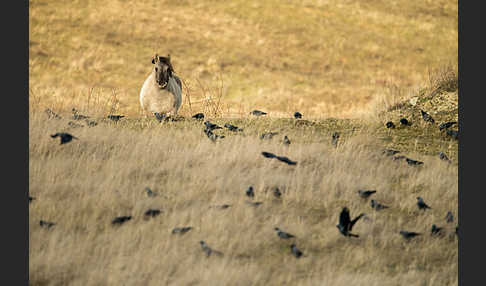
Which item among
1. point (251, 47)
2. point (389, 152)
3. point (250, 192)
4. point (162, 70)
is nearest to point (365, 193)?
point (250, 192)

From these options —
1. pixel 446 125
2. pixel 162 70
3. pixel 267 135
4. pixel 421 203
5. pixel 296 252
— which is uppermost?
pixel 162 70

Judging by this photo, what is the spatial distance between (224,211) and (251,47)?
31641 mm

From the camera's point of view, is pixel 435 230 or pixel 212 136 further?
pixel 212 136

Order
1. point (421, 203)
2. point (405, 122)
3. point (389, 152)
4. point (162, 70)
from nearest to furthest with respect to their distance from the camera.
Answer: point (421, 203) → point (389, 152) → point (405, 122) → point (162, 70)

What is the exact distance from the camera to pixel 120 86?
1080 inches

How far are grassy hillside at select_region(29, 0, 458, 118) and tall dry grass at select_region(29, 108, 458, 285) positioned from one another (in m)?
13.4

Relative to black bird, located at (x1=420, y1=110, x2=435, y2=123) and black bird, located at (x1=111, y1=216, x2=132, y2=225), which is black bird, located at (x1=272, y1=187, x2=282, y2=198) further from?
black bird, located at (x1=420, y1=110, x2=435, y2=123)

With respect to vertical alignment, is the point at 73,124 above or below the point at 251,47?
below

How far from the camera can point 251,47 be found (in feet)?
124

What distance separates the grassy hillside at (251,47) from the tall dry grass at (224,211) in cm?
1337

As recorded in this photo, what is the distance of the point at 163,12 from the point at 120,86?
1756 cm

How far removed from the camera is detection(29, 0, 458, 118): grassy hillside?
91.3 ft

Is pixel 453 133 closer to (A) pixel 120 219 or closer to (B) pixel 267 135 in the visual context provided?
(B) pixel 267 135

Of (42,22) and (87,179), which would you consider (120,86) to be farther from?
(87,179)
